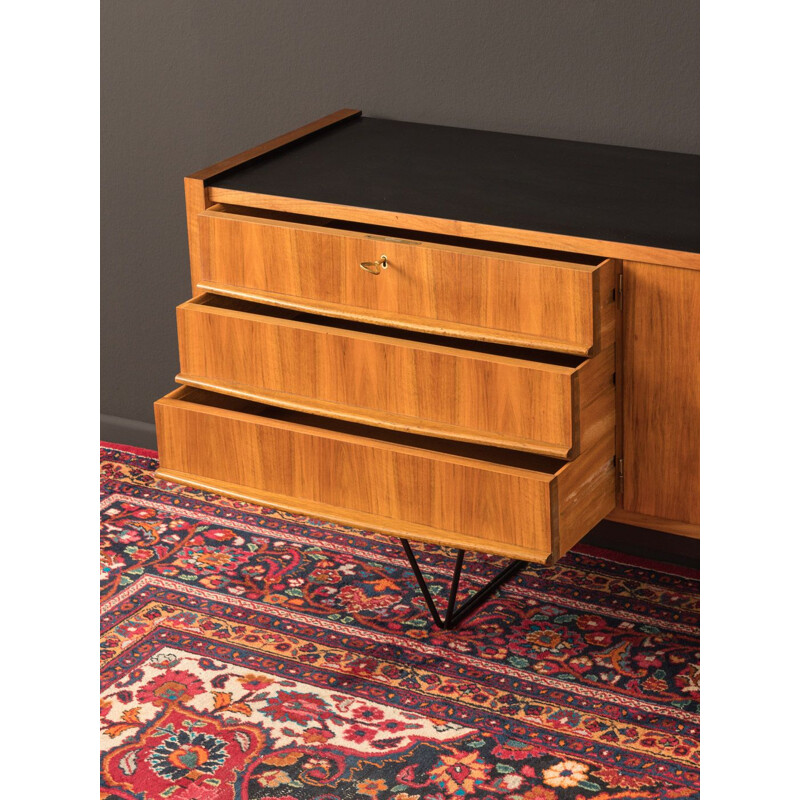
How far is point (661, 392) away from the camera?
5.57 feet

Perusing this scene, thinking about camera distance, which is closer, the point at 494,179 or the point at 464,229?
the point at 464,229

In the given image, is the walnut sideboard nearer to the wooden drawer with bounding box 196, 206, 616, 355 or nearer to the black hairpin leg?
the wooden drawer with bounding box 196, 206, 616, 355

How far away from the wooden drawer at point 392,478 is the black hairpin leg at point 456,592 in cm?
21

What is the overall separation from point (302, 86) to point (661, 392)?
1.09 metres

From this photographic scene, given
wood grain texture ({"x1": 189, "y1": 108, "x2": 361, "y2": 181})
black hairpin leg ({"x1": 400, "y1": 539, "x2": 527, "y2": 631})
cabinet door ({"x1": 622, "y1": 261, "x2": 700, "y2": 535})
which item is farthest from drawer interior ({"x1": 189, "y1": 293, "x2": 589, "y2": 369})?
black hairpin leg ({"x1": 400, "y1": 539, "x2": 527, "y2": 631})

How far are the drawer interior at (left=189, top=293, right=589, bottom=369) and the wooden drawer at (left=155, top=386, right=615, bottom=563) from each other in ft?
0.49

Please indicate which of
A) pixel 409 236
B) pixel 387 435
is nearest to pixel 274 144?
pixel 409 236

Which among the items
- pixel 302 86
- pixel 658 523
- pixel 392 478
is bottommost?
pixel 658 523

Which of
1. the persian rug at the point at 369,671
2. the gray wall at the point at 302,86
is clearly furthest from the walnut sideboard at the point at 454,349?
the persian rug at the point at 369,671

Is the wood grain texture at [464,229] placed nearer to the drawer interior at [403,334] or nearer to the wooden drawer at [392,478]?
the drawer interior at [403,334]

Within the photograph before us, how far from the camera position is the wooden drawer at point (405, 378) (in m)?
1.61

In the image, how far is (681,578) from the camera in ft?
7.25

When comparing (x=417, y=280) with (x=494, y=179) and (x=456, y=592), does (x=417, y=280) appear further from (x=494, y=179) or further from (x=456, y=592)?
(x=456, y=592)
